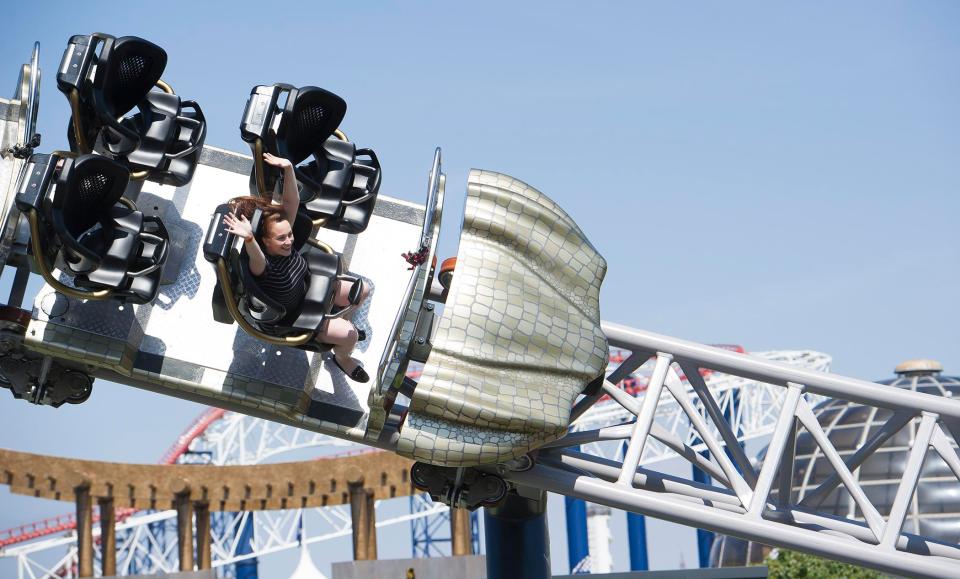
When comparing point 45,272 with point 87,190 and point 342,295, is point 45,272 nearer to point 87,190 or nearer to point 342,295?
point 87,190

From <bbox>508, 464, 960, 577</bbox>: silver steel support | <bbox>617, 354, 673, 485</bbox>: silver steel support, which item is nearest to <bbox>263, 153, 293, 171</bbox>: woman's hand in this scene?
<bbox>508, 464, 960, 577</bbox>: silver steel support

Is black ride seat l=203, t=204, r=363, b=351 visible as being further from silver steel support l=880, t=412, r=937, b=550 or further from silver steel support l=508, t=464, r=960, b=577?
silver steel support l=880, t=412, r=937, b=550

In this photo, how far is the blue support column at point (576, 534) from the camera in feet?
136

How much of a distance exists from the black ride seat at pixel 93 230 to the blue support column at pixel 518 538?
2951 mm

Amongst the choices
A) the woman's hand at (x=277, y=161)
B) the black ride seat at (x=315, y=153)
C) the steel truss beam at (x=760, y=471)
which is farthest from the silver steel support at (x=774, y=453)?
the woman's hand at (x=277, y=161)

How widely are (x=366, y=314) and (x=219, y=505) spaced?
20820 mm

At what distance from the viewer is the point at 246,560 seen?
162 feet

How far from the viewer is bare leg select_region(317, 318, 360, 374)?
6845 mm

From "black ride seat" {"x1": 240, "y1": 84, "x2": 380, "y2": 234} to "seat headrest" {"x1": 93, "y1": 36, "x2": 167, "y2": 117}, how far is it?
815mm

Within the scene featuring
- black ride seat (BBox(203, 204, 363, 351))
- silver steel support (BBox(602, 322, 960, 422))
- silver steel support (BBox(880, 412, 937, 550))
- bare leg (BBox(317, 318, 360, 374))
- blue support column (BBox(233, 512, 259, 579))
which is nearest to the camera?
black ride seat (BBox(203, 204, 363, 351))

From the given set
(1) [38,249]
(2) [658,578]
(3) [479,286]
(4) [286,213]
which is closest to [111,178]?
(1) [38,249]

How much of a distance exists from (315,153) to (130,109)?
117 cm

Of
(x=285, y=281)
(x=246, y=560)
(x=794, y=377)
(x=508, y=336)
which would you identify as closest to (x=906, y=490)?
(x=794, y=377)

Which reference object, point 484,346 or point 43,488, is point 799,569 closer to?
point 484,346
